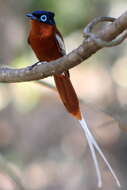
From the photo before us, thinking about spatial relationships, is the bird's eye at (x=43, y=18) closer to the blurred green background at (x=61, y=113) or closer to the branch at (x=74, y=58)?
the branch at (x=74, y=58)

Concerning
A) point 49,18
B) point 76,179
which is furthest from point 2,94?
point 49,18

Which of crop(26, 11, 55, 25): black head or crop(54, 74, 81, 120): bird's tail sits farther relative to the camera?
crop(26, 11, 55, 25): black head

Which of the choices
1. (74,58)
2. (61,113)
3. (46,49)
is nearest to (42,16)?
(46,49)

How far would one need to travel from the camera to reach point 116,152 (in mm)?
5660

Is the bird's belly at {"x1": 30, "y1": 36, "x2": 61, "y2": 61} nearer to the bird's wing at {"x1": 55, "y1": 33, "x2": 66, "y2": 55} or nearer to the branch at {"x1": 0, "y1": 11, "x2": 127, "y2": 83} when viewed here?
the bird's wing at {"x1": 55, "y1": 33, "x2": 66, "y2": 55}

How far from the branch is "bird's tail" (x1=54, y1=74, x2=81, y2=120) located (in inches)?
12.7

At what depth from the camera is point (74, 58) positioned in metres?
2.04

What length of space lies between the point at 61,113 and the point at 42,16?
11.4 ft

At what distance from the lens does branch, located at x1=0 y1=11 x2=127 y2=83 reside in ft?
6.23

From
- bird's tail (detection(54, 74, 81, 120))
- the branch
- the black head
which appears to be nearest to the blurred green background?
the black head

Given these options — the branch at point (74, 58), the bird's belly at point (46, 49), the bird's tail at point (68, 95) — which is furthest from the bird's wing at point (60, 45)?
the branch at point (74, 58)

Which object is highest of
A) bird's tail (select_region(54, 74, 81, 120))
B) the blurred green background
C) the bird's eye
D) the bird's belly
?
the bird's eye

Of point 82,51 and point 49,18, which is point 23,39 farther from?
point 82,51

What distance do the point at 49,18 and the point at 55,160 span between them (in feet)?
10.2
